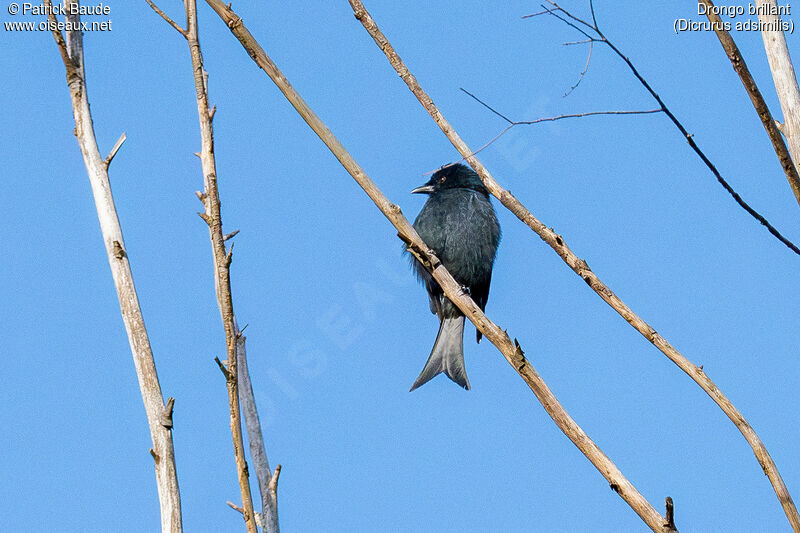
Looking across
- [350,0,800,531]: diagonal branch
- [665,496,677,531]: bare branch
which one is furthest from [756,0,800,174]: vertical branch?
[665,496,677,531]: bare branch

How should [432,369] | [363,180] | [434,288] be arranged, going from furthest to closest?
[434,288] < [432,369] < [363,180]

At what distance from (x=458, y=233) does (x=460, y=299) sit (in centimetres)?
262

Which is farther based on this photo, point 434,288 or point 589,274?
point 434,288

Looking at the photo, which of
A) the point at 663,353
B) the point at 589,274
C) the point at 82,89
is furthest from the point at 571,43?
the point at 82,89

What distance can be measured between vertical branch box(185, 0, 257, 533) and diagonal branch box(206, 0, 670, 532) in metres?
0.33

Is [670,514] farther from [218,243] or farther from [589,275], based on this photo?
[218,243]

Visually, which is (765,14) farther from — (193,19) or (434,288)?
(434,288)

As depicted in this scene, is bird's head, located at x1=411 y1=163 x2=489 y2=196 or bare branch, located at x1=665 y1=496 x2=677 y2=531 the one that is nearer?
bare branch, located at x1=665 y1=496 x2=677 y2=531

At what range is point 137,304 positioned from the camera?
109 inches

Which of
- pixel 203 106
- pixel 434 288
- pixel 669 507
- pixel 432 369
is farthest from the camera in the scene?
pixel 434 288

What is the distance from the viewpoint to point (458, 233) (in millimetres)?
6137

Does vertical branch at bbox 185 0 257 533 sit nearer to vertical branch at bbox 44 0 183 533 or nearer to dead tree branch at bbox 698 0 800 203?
vertical branch at bbox 44 0 183 533

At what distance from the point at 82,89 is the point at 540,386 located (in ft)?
6.44

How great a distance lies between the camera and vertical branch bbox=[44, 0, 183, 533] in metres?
2.55
